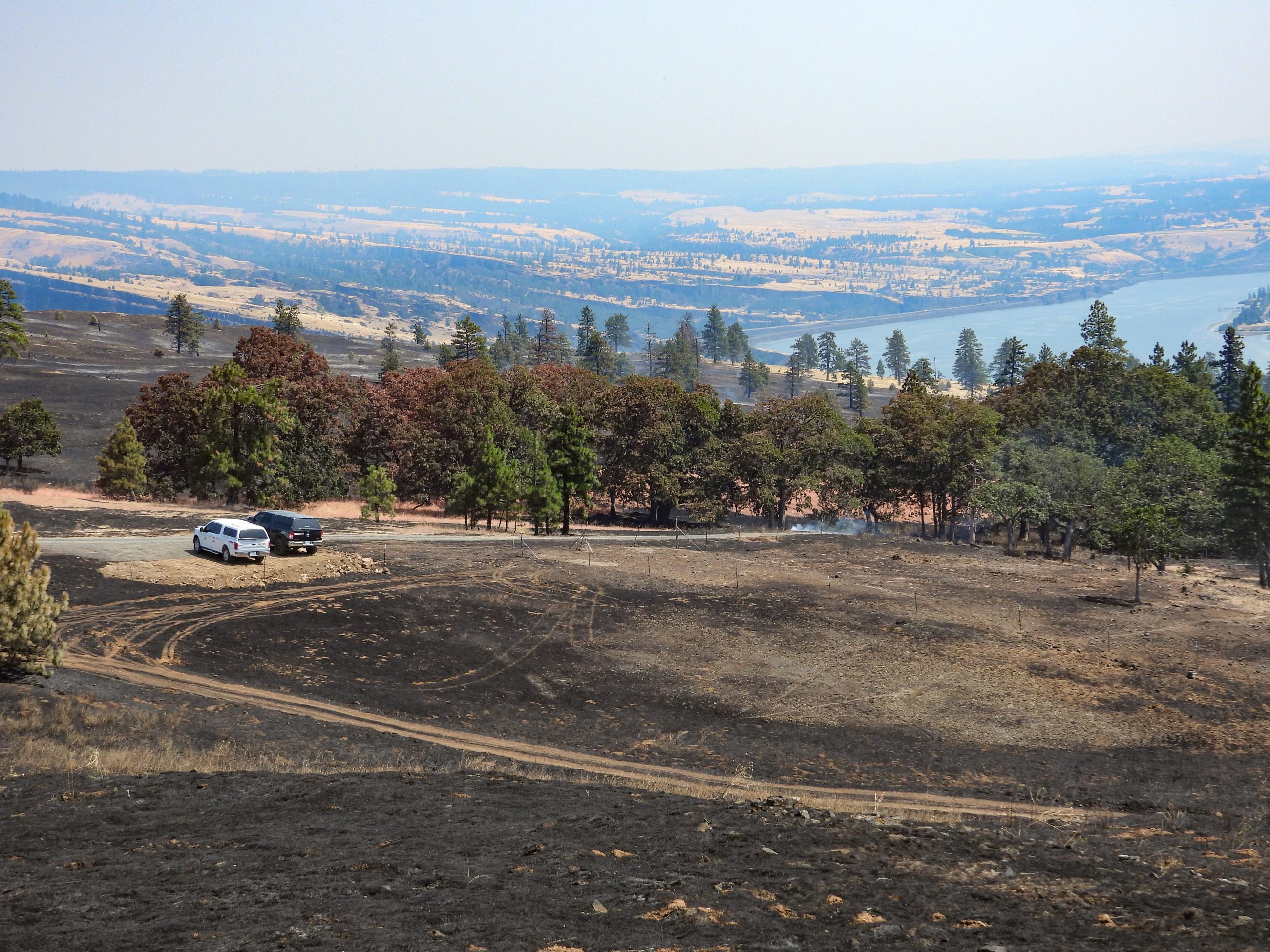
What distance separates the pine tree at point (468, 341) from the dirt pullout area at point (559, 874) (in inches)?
4191

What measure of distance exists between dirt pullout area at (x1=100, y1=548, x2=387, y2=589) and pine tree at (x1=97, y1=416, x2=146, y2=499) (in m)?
20.6

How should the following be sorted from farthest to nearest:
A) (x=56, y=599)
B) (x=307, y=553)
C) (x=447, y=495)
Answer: (x=447, y=495) < (x=307, y=553) < (x=56, y=599)

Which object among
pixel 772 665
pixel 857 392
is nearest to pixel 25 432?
pixel 772 665

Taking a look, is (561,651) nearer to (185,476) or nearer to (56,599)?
(56,599)

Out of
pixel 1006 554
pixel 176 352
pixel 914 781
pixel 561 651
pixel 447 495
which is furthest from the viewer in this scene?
pixel 176 352

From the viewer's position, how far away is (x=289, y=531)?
140 ft

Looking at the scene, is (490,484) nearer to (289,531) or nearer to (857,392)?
(289,531)

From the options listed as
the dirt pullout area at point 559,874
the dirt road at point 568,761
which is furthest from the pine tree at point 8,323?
the dirt pullout area at point 559,874

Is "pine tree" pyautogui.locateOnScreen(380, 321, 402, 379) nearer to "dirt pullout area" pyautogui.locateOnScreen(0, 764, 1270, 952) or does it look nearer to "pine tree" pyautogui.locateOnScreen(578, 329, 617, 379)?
"pine tree" pyautogui.locateOnScreen(578, 329, 617, 379)

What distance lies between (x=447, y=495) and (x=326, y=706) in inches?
1731

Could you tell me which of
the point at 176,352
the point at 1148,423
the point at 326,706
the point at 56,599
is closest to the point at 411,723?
the point at 326,706

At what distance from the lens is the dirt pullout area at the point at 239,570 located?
37500 millimetres

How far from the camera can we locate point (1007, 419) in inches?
3329

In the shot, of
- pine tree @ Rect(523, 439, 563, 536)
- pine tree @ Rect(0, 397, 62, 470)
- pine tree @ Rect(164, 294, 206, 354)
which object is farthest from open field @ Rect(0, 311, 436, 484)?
pine tree @ Rect(523, 439, 563, 536)
